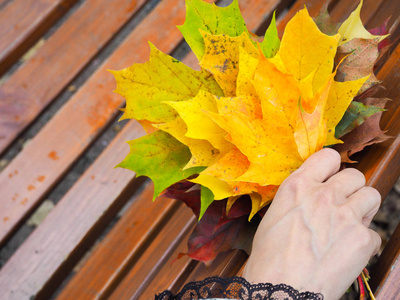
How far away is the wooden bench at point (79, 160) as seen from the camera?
2.81 feet

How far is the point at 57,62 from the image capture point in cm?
102

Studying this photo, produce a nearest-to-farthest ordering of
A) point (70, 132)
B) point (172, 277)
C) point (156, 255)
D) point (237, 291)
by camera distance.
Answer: point (237, 291) < point (172, 277) < point (156, 255) < point (70, 132)

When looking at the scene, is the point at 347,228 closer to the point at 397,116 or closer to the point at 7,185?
the point at 397,116

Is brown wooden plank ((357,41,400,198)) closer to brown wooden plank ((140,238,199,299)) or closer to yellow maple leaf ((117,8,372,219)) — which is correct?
yellow maple leaf ((117,8,372,219))

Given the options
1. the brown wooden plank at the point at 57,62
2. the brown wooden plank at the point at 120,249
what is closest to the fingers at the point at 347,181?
the brown wooden plank at the point at 120,249

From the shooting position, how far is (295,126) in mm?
452

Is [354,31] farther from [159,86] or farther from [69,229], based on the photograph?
[69,229]

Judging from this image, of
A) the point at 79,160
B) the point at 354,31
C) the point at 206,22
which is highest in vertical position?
the point at 354,31

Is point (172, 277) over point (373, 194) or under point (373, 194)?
under

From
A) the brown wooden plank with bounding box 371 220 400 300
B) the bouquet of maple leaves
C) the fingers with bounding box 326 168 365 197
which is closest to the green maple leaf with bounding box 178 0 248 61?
the bouquet of maple leaves

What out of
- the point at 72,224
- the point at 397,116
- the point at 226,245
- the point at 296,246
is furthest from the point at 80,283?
the point at 397,116

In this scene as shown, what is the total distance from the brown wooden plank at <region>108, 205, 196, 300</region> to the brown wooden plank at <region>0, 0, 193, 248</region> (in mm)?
304

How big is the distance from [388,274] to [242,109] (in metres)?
0.28

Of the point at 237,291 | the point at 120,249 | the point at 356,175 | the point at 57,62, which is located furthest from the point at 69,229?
the point at 356,175
